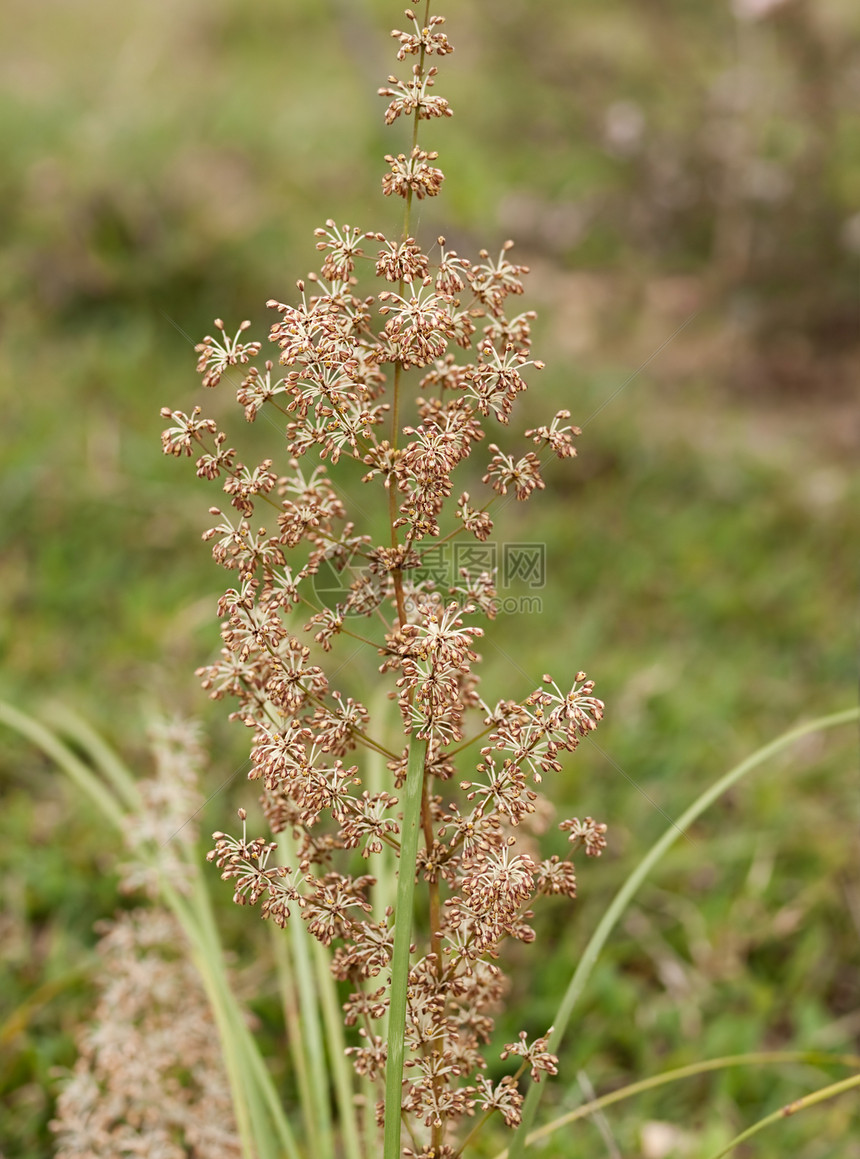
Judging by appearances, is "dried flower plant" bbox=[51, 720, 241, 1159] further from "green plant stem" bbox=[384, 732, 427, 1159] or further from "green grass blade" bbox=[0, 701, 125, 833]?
"green plant stem" bbox=[384, 732, 427, 1159]

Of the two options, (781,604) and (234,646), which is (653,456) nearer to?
(781,604)

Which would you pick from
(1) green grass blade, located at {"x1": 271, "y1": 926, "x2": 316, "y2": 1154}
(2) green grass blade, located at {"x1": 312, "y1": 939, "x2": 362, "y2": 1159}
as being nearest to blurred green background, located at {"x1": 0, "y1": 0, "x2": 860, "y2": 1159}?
(1) green grass blade, located at {"x1": 271, "y1": 926, "x2": 316, "y2": 1154}

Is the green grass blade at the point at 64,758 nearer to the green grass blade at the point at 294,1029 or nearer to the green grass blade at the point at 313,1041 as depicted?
the green grass blade at the point at 313,1041

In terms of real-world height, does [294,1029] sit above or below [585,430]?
below

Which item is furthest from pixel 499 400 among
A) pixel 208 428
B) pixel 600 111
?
pixel 600 111

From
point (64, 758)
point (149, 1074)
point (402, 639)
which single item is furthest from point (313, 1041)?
point (402, 639)

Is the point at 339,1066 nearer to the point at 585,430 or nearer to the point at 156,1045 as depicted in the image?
the point at 156,1045
